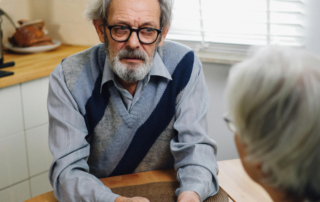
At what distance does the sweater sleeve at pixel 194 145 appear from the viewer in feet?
4.13

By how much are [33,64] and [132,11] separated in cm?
123

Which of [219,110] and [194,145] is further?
[219,110]

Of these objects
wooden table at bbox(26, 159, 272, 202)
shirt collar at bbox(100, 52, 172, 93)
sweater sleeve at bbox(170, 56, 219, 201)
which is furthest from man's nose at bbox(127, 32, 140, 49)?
wooden table at bbox(26, 159, 272, 202)

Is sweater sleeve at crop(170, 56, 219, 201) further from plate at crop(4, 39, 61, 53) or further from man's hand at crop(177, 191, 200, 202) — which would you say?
plate at crop(4, 39, 61, 53)

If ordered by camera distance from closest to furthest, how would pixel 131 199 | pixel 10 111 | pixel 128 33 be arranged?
pixel 131 199 → pixel 128 33 → pixel 10 111

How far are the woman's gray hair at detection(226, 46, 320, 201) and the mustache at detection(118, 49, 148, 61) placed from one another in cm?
80

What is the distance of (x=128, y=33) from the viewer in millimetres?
1427

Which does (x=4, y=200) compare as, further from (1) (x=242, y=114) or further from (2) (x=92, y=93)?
(1) (x=242, y=114)

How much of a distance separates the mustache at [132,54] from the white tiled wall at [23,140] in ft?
3.26

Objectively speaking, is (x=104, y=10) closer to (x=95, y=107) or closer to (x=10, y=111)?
(x=95, y=107)

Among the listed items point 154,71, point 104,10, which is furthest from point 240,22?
point 104,10

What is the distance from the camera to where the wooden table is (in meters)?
1.23

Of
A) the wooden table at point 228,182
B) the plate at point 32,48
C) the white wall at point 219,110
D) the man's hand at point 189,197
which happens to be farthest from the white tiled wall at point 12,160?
the man's hand at point 189,197

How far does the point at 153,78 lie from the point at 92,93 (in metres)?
0.28
